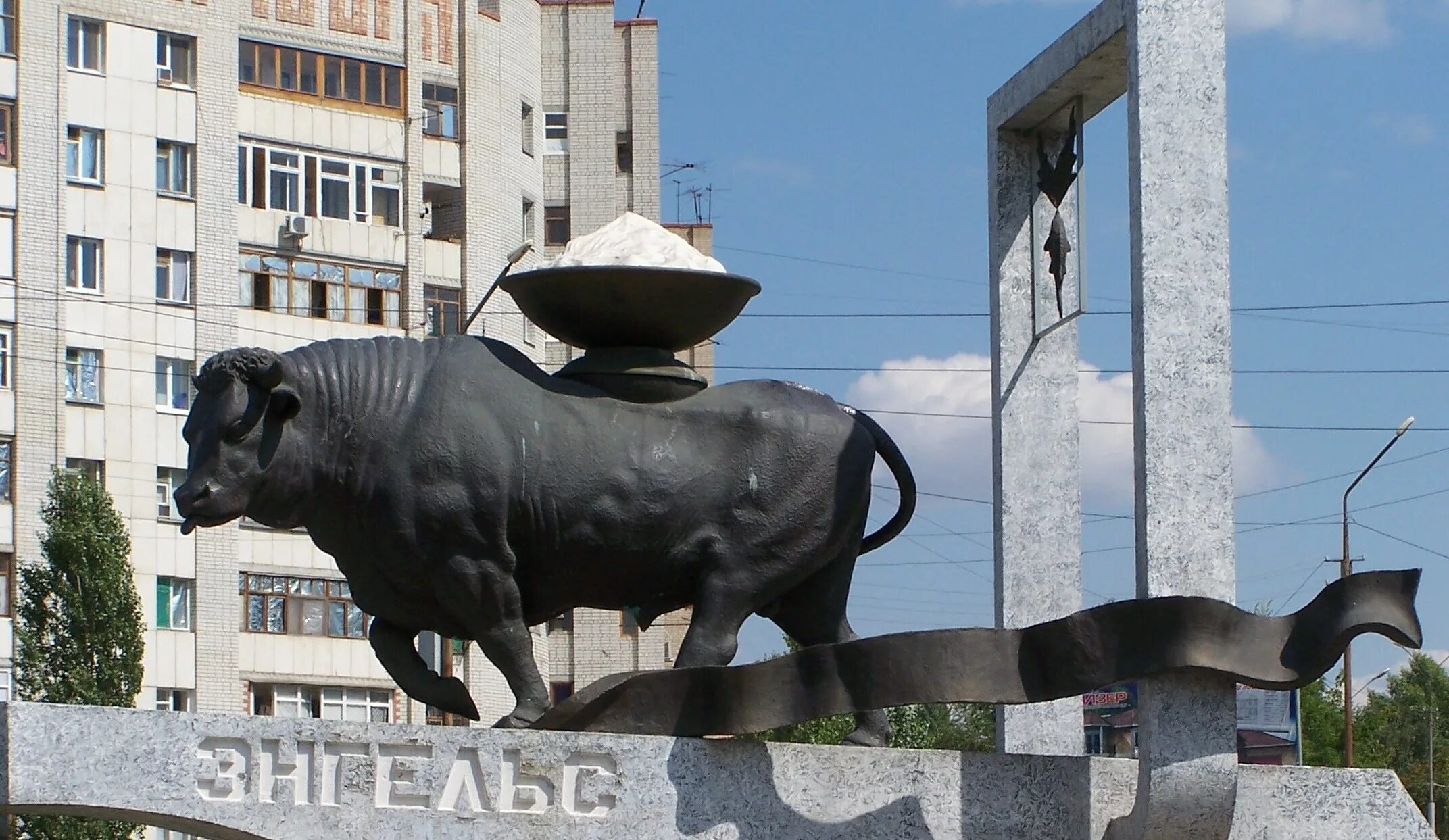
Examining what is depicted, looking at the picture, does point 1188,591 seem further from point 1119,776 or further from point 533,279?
point 533,279

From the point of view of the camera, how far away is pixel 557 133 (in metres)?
46.5

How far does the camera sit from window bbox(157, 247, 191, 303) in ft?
129

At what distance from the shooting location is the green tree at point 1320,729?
54.3 m

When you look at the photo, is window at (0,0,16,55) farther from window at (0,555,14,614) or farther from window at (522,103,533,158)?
window at (522,103,533,158)

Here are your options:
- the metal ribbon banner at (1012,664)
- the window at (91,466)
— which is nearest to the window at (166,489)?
the window at (91,466)

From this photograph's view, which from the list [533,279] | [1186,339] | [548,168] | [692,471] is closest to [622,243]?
[533,279]

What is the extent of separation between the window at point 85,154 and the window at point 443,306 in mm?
6150

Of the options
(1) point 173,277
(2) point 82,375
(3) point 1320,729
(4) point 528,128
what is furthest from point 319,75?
(3) point 1320,729

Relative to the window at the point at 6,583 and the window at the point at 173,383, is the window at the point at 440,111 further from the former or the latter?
the window at the point at 6,583

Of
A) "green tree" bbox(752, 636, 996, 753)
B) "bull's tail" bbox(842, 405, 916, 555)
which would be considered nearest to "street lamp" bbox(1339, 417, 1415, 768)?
"green tree" bbox(752, 636, 996, 753)

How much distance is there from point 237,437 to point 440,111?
33890mm

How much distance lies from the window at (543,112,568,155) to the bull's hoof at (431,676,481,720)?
3691 centimetres

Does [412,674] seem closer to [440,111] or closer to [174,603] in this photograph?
[174,603]

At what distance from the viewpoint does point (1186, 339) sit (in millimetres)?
9539
